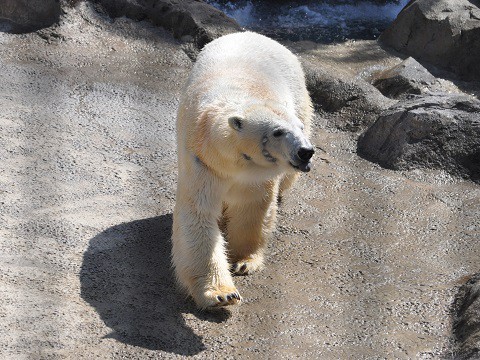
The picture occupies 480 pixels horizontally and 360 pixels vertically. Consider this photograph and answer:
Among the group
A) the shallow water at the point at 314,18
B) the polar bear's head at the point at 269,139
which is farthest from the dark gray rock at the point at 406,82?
the polar bear's head at the point at 269,139

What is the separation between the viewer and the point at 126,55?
7895 millimetres

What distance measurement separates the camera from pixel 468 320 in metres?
4.40

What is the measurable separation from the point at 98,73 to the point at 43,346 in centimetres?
403

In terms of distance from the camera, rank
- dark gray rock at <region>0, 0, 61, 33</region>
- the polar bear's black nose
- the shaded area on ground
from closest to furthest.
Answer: the polar bear's black nose → the shaded area on ground → dark gray rock at <region>0, 0, 61, 33</region>

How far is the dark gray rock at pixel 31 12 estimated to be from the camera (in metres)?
8.01

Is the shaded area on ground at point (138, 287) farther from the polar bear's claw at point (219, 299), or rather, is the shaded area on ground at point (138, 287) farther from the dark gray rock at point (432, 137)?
the dark gray rock at point (432, 137)

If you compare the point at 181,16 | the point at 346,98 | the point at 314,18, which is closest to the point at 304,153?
the point at 346,98

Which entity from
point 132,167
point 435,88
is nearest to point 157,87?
point 132,167

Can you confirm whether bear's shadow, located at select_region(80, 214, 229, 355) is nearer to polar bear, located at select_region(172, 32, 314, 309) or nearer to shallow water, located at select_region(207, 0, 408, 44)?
polar bear, located at select_region(172, 32, 314, 309)

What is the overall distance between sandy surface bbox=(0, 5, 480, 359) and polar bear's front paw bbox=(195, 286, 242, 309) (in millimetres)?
87

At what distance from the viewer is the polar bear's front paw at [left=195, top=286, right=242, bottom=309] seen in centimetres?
446

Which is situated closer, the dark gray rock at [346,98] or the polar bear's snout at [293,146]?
the polar bear's snout at [293,146]

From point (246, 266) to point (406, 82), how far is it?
356 cm

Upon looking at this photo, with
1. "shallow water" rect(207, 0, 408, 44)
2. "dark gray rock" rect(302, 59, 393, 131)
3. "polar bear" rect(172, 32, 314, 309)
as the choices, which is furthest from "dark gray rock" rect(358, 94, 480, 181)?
"shallow water" rect(207, 0, 408, 44)
